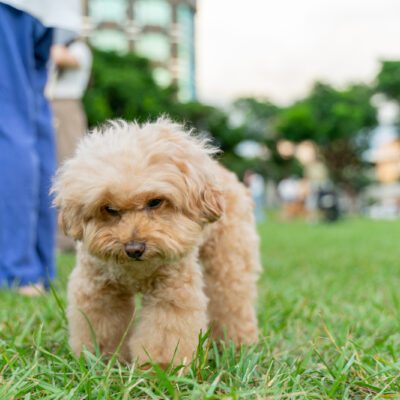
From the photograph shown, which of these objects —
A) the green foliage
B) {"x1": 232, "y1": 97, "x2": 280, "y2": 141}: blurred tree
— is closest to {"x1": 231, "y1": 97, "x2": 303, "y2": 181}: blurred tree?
{"x1": 232, "y1": 97, "x2": 280, "y2": 141}: blurred tree

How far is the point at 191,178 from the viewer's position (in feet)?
7.34

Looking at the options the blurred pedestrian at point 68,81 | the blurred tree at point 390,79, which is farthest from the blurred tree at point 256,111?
the blurred pedestrian at point 68,81

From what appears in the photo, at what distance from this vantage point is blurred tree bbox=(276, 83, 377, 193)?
4434 cm

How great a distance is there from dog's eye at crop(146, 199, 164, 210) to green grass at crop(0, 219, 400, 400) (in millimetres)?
555

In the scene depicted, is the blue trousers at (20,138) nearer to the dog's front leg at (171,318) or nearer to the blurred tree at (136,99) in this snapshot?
the dog's front leg at (171,318)

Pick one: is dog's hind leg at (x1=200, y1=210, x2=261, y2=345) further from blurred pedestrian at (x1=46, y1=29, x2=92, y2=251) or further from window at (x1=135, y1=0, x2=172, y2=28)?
window at (x1=135, y1=0, x2=172, y2=28)

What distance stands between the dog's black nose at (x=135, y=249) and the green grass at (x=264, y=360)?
1.22ft

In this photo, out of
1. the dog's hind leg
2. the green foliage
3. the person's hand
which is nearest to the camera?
the dog's hind leg

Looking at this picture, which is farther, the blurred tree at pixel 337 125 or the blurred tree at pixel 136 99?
the blurred tree at pixel 337 125

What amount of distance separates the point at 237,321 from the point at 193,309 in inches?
20.7

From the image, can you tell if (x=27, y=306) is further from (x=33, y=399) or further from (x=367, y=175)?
(x=367, y=175)

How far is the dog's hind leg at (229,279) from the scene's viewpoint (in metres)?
2.80

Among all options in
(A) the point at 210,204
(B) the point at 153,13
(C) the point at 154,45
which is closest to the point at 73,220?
(A) the point at 210,204

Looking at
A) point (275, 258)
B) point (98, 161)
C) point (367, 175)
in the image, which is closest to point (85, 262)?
point (98, 161)
